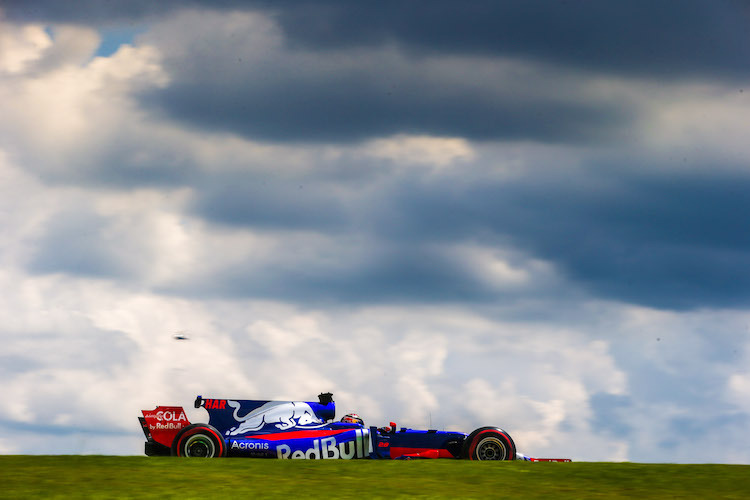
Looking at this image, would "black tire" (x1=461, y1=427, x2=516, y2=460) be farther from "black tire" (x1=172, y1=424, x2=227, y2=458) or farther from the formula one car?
"black tire" (x1=172, y1=424, x2=227, y2=458)

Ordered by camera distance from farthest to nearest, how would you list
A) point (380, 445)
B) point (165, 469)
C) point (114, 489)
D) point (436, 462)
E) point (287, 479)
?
point (380, 445)
point (436, 462)
point (165, 469)
point (287, 479)
point (114, 489)

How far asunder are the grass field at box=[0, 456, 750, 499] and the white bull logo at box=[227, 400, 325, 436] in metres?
2.84

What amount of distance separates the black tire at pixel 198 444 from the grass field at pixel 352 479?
67.9 inches

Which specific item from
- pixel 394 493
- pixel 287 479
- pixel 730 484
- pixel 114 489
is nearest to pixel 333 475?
pixel 287 479

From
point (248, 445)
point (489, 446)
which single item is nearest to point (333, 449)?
point (248, 445)

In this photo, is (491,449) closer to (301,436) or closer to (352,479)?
(301,436)

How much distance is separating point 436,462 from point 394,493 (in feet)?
16.5

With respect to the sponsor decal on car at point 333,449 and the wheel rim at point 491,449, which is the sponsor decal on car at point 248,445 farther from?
the wheel rim at point 491,449

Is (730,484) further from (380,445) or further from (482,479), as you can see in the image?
(380,445)

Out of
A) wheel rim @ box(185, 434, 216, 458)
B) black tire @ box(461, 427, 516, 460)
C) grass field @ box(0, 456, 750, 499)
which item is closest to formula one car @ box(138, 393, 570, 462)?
black tire @ box(461, 427, 516, 460)

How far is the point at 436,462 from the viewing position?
19.7 metres

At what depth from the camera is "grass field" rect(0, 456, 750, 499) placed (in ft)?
48.5

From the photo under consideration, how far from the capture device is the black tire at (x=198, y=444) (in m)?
21.1

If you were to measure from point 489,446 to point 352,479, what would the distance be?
6.14 m
